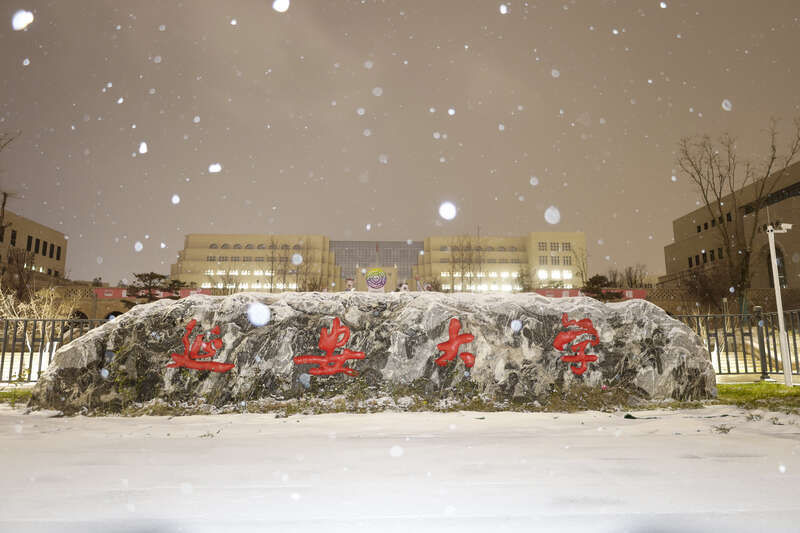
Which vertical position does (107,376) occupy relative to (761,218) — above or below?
below

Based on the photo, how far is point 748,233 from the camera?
40.2 meters

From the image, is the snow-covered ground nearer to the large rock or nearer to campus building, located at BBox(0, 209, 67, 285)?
the large rock

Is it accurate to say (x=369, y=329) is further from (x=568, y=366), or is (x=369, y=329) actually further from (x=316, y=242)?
(x=316, y=242)

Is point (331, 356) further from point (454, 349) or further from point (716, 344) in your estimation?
point (716, 344)

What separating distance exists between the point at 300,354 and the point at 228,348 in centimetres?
125

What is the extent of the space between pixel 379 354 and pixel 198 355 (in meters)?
3.10

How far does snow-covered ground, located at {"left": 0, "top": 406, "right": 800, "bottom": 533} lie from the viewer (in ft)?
8.86

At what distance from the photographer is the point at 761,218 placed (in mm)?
37531

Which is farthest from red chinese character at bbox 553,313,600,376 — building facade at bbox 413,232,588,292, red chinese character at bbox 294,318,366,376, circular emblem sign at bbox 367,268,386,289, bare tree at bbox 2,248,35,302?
building facade at bbox 413,232,588,292

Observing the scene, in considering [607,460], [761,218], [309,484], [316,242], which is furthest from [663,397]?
[316,242]

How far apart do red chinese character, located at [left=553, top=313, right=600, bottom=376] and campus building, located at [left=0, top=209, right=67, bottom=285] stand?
46.4 metres

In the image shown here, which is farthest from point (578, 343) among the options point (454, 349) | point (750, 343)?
point (750, 343)

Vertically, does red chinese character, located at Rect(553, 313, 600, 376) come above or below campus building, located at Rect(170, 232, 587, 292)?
below

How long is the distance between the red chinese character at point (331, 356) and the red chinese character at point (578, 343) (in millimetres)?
3480
